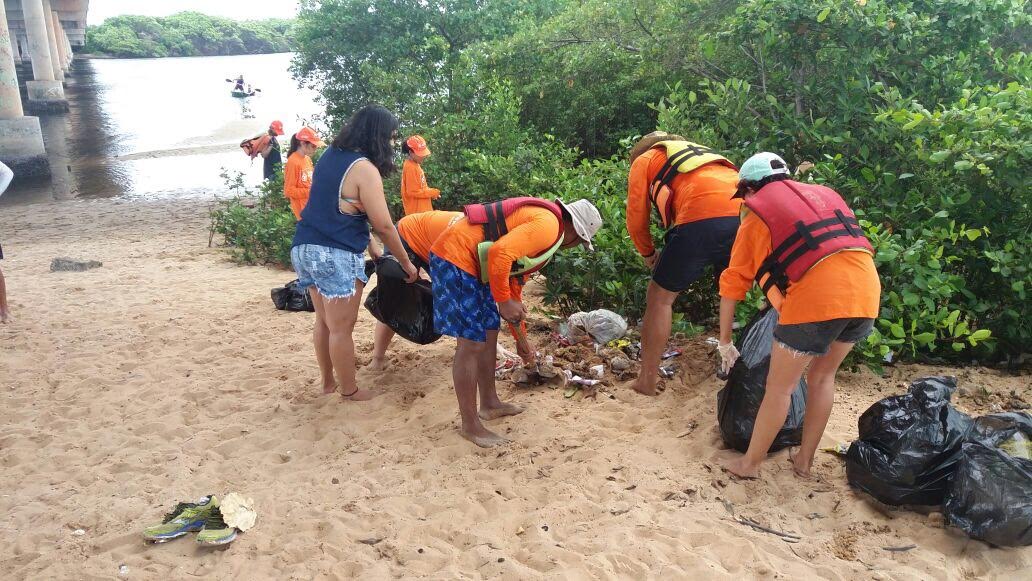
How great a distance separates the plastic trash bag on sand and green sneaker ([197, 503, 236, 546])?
8.47 ft

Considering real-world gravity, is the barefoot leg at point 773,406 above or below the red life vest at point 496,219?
below

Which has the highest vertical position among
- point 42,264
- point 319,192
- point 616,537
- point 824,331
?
point 319,192

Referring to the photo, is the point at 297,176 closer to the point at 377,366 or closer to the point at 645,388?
the point at 377,366

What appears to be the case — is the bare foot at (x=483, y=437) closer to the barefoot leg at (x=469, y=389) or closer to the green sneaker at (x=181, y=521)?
the barefoot leg at (x=469, y=389)

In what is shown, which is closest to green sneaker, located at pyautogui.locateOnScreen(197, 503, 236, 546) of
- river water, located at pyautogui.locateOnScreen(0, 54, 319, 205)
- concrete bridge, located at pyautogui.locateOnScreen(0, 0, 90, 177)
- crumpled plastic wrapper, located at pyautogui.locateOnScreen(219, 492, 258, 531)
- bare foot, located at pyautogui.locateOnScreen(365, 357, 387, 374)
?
crumpled plastic wrapper, located at pyautogui.locateOnScreen(219, 492, 258, 531)

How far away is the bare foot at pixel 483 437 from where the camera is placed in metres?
3.92

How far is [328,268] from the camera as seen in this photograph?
4.09 m

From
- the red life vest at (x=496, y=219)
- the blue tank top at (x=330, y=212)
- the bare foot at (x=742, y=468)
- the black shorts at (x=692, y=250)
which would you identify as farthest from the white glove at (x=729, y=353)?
the blue tank top at (x=330, y=212)

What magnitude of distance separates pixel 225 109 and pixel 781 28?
29372mm

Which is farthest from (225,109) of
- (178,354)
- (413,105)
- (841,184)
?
(841,184)

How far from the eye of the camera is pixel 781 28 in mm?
5367

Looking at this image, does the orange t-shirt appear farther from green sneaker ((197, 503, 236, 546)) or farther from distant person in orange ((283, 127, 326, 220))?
distant person in orange ((283, 127, 326, 220))

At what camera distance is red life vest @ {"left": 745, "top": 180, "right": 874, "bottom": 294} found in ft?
9.78

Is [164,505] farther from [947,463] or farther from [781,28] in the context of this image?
[781,28]
